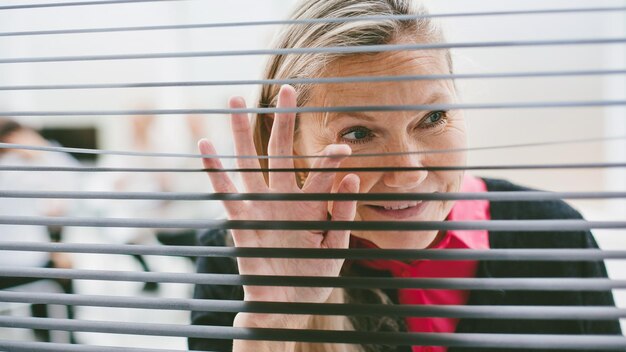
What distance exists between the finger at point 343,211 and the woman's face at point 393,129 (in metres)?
0.08

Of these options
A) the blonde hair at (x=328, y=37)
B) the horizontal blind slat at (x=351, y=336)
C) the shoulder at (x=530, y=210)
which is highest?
the blonde hair at (x=328, y=37)

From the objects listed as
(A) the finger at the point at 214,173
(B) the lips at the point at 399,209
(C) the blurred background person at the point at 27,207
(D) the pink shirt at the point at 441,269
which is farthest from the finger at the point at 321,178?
(C) the blurred background person at the point at 27,207

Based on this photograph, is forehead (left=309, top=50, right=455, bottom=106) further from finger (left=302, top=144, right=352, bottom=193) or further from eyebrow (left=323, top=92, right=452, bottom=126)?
finger (left=302, top=144, right=352, bottom=193)

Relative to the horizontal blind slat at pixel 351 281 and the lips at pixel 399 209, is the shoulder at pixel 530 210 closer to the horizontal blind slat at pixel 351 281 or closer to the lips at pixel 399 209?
the lips at pixel 399 209

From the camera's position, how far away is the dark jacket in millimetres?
1091

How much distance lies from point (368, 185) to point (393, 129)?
99 millimetres

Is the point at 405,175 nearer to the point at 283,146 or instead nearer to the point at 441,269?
the point at 283,146

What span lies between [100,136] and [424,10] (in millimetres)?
3832

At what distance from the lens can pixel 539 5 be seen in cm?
282

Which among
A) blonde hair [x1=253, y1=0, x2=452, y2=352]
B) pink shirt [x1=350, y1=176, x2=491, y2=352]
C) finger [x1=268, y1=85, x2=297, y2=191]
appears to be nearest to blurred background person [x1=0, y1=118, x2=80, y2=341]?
blonde hair [x1=253, y1=0, x2=452, y2=352]

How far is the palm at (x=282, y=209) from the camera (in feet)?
2.46

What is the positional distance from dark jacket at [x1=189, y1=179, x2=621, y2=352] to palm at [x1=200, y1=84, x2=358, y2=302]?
33 cm

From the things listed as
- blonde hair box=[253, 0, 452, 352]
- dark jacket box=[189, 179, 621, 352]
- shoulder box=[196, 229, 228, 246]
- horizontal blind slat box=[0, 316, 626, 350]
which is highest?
blonde hair box=[253, 0, 452, 352]

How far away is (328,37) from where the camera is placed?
913 mm
